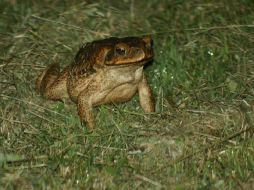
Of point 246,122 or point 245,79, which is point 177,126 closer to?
point 246,122

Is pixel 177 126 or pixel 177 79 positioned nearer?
pixel 177 126

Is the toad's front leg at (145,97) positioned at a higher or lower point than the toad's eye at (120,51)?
lower

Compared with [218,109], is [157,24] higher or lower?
higher

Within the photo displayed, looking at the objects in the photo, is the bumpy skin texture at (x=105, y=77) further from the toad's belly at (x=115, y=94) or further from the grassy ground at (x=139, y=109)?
the grassy ground at (x=139, y=109)

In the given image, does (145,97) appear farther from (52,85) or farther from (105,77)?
(52,85)

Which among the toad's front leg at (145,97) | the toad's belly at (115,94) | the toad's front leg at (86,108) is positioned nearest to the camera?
the toad's front leg at (86,108)

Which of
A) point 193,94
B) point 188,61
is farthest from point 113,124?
point 188,61

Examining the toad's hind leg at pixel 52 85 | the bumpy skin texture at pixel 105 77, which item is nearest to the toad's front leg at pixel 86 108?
the bumpy skin texture at pixel 105 77
